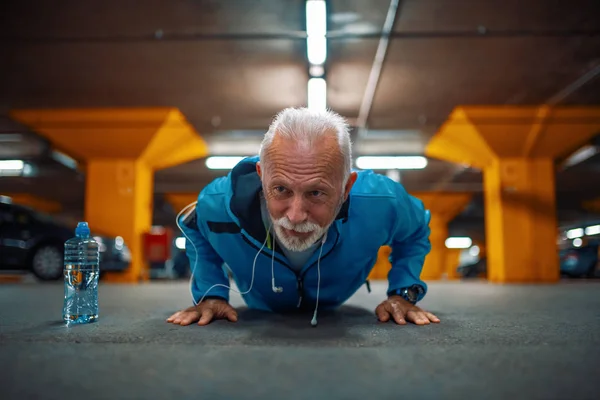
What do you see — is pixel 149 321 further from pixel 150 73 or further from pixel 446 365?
pixel 150 73

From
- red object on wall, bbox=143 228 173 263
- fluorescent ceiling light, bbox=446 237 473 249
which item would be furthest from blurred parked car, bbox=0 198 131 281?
fluorescent ceiling light, bbox=446 237 473 249

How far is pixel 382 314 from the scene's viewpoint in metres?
2.32

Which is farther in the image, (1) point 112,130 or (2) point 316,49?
(1) point 112,130

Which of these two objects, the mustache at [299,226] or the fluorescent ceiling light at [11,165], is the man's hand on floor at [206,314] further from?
the fluorescent ceiling light at [11,165]

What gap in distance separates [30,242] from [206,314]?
6.82m

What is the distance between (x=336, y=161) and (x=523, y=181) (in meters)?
9.17

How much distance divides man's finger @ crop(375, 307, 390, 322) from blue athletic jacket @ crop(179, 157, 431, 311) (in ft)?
0.40

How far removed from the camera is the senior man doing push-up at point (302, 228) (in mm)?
1875

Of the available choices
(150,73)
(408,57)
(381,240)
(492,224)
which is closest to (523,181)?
(492,224)

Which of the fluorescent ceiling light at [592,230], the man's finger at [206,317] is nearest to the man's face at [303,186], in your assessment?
the man's finger at [206,317]

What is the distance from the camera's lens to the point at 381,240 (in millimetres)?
2314

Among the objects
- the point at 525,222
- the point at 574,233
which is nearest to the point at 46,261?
the point at 525,222

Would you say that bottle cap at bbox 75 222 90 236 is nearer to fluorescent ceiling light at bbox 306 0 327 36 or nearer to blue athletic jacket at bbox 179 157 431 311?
blue athletic jacket at bbox 179 157 431 311

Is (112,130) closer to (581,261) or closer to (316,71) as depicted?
(316,71)
